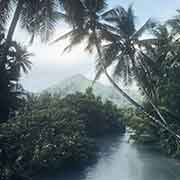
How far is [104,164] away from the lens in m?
15.1

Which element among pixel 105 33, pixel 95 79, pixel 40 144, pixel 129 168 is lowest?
pixel 129 168

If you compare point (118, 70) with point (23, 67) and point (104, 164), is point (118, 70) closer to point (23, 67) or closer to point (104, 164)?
point (104, 164)

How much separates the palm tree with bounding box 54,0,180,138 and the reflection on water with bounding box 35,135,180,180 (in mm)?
2279

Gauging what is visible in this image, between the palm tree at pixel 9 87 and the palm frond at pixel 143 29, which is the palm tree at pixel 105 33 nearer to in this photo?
the palm frond at pixel 143 29

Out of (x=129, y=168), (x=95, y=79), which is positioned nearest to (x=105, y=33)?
(x=95, y=79)

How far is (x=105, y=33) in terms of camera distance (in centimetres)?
1149

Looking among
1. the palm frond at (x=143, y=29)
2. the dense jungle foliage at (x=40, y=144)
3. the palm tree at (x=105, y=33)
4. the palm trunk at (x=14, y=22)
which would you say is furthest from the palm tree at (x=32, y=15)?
the palm frond at (x=143, y=29)

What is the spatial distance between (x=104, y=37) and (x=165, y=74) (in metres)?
5.91

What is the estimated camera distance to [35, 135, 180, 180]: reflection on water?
488 inches

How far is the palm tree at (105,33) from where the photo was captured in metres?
10.8

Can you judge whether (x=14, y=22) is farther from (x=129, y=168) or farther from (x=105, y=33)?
(x=129, y=168)

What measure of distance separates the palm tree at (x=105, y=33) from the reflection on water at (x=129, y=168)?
89.7 inches

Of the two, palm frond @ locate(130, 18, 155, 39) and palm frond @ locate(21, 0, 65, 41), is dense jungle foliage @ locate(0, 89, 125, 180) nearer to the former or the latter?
palm frond @ locate(21, 0, 65, 41)

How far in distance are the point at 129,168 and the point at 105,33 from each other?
6.22 meters
